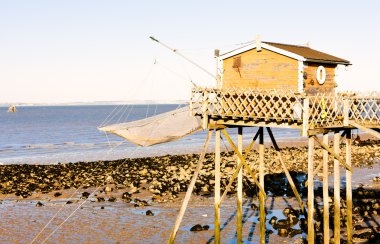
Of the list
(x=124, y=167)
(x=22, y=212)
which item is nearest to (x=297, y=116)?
(x=22, y=212)

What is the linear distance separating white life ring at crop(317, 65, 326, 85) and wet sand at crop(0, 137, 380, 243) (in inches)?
304

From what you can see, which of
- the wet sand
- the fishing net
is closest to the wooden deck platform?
the fishing net

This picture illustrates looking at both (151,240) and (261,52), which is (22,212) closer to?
(151,240)

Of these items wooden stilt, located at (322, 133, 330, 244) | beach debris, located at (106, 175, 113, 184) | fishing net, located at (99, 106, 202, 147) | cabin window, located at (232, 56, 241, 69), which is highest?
cabin window, located at (232, 56, 241, 69)

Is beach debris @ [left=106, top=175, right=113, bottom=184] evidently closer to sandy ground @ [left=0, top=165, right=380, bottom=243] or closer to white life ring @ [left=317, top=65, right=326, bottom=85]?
sandy ground @ [left=0, top=165, right=380, bottom=243]

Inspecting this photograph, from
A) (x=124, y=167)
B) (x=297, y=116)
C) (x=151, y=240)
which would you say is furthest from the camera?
(x=124, y=167)

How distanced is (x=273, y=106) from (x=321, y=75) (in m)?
3.47

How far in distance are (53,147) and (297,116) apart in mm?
66308

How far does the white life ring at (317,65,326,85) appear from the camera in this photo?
20.2m

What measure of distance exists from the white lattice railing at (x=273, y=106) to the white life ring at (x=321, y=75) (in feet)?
2.96

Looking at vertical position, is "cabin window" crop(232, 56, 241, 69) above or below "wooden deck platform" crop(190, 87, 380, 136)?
above

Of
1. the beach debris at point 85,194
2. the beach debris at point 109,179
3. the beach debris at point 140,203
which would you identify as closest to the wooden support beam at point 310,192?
the beach debris at point 140,203

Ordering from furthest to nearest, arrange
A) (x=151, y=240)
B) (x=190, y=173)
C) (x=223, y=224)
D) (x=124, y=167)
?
1. (x=124, y=167)
2. (x=190, y=173)
3. (x=223, y=224)
4. (x=151, y=240)

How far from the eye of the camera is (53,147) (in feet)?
257
